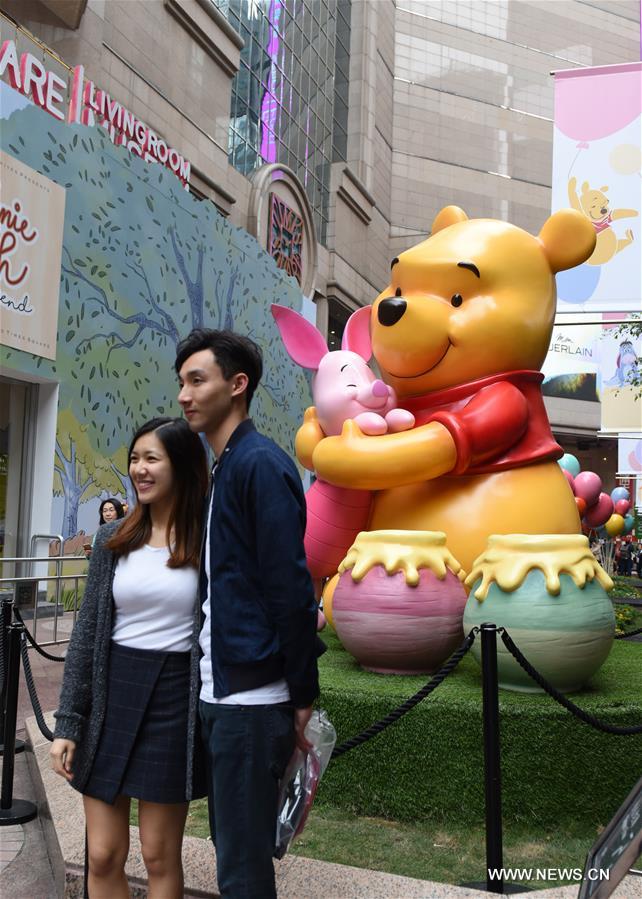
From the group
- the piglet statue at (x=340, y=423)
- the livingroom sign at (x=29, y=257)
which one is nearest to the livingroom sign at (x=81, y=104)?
the livingroom sign at (x=29, y=257)

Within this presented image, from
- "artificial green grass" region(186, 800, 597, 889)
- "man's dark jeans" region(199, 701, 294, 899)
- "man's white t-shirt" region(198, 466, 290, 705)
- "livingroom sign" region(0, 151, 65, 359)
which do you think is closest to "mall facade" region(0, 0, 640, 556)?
"livingroom sign" region(0, 151, 65, 359)

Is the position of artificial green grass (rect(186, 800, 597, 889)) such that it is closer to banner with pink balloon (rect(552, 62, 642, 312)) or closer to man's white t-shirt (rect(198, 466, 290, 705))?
man's white t-shirt (rect(198, 466, 290, 705))

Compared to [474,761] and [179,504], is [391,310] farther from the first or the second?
[179,504]

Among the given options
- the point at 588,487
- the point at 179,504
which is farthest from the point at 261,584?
the point at 588,487

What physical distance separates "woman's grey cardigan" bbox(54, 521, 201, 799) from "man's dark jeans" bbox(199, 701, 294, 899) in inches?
7.9

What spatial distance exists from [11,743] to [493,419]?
304 cm

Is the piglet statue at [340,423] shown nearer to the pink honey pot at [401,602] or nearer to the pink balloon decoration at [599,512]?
the pink honey pot at [401,602]

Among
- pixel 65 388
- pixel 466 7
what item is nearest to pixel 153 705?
pixel 65 388

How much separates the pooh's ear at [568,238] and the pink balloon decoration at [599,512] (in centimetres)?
578

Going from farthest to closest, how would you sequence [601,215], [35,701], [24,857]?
[601,215] → [35,701] → [24,857]

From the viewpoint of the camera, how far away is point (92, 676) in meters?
2.34

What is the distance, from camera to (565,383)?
131ft

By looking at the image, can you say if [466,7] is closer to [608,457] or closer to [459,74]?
[459,74]

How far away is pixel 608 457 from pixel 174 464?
1879 inches
